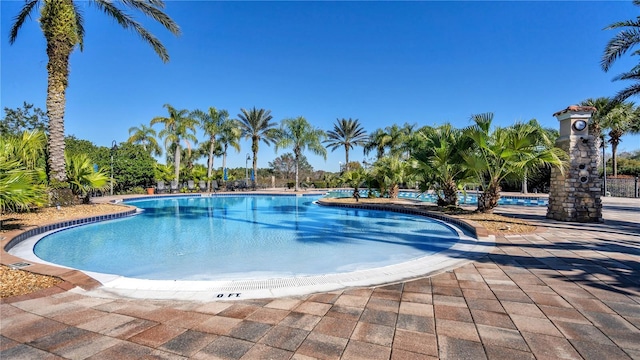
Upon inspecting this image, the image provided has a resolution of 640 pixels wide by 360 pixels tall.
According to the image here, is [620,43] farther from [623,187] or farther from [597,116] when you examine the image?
[623,187]

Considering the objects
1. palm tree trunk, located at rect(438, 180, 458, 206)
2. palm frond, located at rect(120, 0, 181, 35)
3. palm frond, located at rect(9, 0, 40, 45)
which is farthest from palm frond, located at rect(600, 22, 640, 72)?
palm frond, located at rect(9, 0, 40, 45)

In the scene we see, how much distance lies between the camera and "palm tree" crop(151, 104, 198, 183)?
84.9ft

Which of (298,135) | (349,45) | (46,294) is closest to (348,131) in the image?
(298,135)

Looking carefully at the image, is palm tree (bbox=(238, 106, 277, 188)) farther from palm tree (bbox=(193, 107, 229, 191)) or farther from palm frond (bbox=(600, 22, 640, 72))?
palm frond (bbox=(600, 22, 640, 72))

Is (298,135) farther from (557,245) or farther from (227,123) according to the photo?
(557,245)

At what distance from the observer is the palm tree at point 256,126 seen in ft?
91.2

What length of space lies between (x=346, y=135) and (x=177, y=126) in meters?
17.0

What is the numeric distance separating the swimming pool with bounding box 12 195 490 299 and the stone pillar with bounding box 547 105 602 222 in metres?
3.81

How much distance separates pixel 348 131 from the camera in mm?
32438

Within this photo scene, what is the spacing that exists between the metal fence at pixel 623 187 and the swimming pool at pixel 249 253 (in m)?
21.4

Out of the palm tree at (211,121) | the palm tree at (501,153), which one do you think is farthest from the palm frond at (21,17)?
the palm tree at (501,153)

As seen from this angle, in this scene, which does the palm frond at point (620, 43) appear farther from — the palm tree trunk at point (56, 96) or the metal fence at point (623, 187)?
the palm tree trunk at point (56, 96)

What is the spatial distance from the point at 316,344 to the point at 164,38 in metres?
15.0

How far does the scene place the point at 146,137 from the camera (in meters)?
37.9
